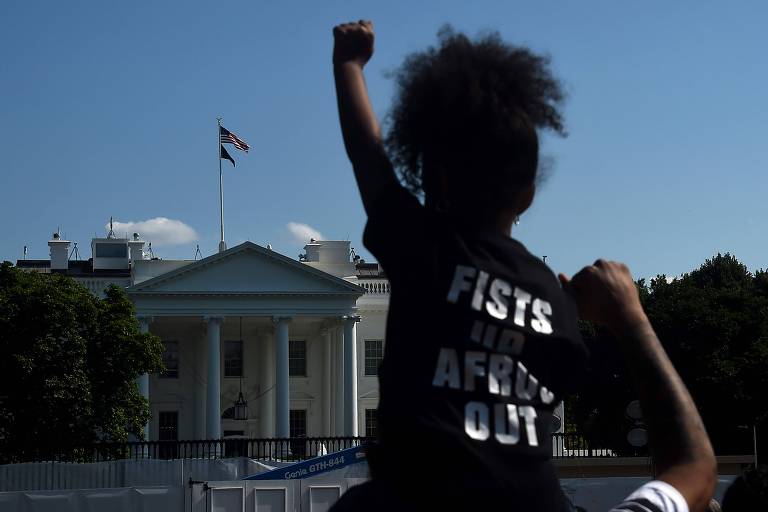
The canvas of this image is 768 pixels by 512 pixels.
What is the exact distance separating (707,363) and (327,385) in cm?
2515

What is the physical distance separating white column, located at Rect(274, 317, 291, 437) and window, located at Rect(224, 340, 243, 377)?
5.82 meters

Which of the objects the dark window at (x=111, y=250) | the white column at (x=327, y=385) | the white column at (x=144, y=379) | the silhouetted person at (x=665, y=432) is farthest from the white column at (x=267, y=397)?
the silhouetted person at (x=665, y=432)

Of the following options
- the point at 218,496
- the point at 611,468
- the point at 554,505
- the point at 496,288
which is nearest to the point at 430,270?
the point at 496,288

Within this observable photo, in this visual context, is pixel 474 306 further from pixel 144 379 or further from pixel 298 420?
pixel 298 420

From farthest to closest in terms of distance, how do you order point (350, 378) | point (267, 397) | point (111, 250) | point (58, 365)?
point (111, 250) → point (267, 397) → point (350, 378) → point (58, 365)

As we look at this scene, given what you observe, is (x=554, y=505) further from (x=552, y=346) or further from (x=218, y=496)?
(x=218, y=496)

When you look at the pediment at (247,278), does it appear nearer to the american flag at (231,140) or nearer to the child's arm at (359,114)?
the american flag at (231,140)

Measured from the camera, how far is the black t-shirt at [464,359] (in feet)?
5.51

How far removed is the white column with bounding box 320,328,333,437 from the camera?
64500 millimetres

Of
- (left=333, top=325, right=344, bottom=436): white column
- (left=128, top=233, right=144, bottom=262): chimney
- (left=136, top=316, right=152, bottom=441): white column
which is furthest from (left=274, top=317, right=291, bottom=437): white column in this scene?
(left=128, top=233, right=144, bottom=262): chimney

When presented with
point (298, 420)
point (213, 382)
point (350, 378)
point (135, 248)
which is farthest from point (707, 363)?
point (135, 248)

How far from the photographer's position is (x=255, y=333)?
6462 cm

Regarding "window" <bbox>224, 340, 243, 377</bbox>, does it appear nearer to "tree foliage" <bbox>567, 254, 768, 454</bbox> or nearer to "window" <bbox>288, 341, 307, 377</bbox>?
"window" <bbox>288, 341, 307, 377</bbox>

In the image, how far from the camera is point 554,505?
69.7 inches
